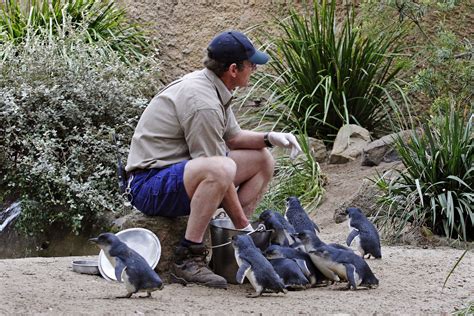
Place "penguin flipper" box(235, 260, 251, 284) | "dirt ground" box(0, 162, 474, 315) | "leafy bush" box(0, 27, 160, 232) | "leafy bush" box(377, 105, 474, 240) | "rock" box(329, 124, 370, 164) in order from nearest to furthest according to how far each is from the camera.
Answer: "dirt ground" box(0, 162, 474, 315), "penguin flipper" box(235, 260, 251, 284), "leafy bush" box(377, 105, 474, 240), "leafy bush" box(0, 27, 160, 232), "rock" box(329, 124, 370, 164)

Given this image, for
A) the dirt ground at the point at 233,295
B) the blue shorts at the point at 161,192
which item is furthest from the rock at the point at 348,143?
the blue shorts at the point at 161,192

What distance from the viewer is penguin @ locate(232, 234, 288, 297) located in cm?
563

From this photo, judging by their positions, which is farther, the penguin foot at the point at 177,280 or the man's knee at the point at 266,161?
the man's knee at the point at 266,161

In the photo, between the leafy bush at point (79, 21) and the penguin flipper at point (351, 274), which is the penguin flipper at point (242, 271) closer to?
the penguin flipper at point (351, 274)

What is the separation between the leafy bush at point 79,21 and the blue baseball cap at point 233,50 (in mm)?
5292

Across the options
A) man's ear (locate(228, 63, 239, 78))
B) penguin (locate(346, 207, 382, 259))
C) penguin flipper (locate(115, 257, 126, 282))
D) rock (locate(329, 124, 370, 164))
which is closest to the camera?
penguin flipper (locate(115, 257, 126, 282))

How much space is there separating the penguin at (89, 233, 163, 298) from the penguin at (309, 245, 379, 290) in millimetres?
1124

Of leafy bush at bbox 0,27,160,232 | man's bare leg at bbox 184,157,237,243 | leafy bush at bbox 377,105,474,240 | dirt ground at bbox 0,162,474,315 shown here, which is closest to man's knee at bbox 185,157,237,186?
man's bare leg at bbox 184,157,237,243

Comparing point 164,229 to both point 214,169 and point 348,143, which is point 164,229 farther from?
point 348,143

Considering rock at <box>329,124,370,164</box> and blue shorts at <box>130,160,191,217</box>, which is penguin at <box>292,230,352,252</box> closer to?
blue shorts at <box>130,160,191,217</box>

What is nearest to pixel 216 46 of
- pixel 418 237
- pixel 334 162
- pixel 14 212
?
pixel 418 237

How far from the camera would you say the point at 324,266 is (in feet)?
19.9

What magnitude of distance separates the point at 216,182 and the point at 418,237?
291 cm

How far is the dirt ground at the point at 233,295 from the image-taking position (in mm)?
5246
